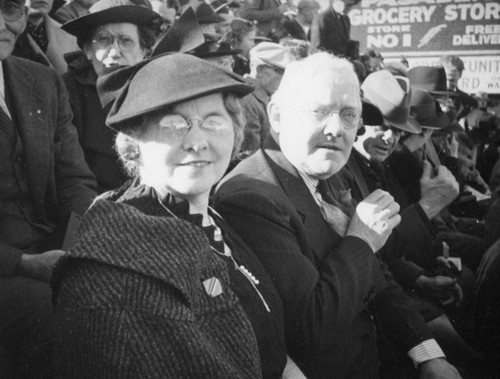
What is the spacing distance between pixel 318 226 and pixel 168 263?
110cm

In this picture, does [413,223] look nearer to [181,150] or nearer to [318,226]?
[318,226]

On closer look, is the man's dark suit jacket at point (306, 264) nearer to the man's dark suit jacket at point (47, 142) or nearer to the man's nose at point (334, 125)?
the man's nose at point (334, 125)

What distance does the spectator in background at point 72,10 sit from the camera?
4.75m

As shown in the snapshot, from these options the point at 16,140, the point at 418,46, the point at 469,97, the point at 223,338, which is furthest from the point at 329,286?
the point at 418,46

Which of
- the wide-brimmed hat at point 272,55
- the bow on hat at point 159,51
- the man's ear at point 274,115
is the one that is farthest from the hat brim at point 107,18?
the bow on hat at point 159,51

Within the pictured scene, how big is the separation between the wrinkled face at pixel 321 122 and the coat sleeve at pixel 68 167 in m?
1.12

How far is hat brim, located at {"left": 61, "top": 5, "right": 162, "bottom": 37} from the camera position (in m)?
4.02

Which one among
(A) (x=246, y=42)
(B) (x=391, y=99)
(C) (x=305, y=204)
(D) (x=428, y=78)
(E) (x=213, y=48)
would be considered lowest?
(D) (x=428, y=78)

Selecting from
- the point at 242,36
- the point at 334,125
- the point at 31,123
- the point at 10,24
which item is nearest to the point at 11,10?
the point at 10,24

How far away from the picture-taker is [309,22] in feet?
30.9

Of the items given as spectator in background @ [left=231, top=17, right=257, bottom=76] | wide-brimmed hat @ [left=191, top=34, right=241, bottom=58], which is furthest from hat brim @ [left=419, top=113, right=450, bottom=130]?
spectator in background @ [left=231, top=17, right=257, bottom=76]

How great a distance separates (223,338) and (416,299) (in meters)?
2.40

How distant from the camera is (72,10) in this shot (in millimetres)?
4840

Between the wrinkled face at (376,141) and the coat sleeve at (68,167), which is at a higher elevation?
the coat sleeve at (68,167)
